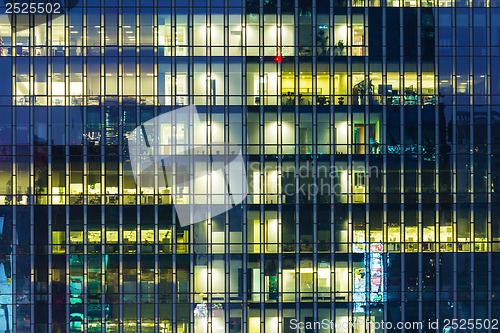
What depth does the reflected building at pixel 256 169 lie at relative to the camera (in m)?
29.1

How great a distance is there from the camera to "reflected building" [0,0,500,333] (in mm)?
29109

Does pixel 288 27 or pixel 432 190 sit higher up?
pixel 288 27

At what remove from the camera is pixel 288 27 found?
29484 mm

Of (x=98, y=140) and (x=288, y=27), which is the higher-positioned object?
(x=288, y=27)

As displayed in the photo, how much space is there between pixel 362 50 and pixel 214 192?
14241 millimetres

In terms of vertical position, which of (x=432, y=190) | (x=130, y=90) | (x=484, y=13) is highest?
(x=484, y=13)

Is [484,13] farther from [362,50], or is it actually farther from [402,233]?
[402,233]

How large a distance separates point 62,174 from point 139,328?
11850 mm

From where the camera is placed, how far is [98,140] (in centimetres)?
2919

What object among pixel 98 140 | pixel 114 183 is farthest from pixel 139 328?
pixel 98 140

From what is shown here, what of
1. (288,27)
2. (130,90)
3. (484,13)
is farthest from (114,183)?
(484,13)

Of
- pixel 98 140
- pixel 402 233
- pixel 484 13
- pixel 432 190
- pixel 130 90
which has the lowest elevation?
pixel 402 233

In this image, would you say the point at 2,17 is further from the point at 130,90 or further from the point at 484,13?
the point at 484,13

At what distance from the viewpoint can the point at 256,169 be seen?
2923 centimetres
